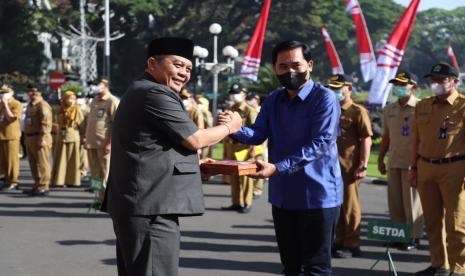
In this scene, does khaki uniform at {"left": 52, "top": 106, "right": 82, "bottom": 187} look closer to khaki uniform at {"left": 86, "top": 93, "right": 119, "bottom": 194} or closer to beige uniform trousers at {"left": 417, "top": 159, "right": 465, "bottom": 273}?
khaki uniform at {"left": 86, "top": 93, "right": 119, "bottom": 194}

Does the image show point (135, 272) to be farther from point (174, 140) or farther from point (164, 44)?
point (164, 44)

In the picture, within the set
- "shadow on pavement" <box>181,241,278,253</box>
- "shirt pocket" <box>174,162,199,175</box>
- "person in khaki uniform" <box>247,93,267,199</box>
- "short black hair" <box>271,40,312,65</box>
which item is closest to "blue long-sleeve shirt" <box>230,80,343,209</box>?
"short black hair" <box>271,40,312,65</box>

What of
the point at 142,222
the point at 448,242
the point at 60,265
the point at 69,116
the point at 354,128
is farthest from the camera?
the point at 69,116

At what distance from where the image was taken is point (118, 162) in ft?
13.9

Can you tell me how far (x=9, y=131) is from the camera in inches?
544

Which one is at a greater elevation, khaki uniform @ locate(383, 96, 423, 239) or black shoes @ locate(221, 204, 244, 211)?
khaki uniform @ locate(383, 96, 423, 239)

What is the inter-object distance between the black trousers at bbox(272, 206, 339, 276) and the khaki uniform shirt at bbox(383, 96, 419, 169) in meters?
4.16

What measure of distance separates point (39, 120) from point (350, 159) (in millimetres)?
6501

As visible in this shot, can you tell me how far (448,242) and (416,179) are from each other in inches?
25.6

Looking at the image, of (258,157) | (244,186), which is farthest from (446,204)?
Answer: (244,186)

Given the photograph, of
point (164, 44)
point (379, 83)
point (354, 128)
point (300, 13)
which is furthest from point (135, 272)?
point (300, 13)

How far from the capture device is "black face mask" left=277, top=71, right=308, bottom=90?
4879 mm

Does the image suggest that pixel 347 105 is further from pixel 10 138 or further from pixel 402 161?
pixel 10 138

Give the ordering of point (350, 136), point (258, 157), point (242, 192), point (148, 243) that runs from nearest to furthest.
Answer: point (148, 243) < point (350, 136) < point (258, 157) < point (242, 192)
